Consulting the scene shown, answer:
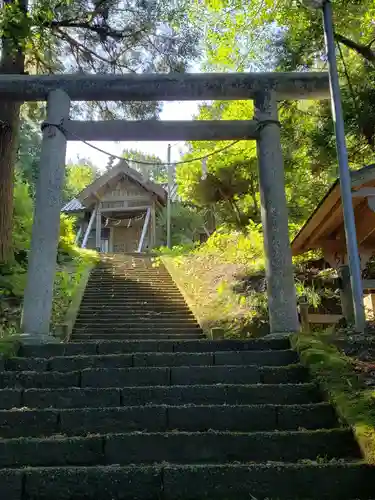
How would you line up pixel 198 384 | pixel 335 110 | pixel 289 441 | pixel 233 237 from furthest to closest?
pixel 233 237, pixel 335 110, pixel 198 384, pixel 289 441

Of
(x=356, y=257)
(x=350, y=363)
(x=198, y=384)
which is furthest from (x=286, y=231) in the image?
(x=198, y=384)

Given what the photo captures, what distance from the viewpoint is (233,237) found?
1650 centimetres

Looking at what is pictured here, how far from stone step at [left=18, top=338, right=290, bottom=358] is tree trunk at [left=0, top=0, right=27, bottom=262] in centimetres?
632

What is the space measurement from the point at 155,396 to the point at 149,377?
39cm

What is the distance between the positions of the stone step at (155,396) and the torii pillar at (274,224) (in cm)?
199

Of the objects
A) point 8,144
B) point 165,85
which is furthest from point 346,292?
point 8,144

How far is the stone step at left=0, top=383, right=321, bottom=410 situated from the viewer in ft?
13.7

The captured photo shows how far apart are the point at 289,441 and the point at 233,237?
1318cm

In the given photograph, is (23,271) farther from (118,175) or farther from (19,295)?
(118,175)

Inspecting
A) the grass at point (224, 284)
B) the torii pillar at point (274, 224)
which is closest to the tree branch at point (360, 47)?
the grass at point (224, 284)

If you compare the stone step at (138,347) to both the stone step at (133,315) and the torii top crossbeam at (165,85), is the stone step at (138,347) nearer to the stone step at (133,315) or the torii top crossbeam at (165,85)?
the torii top crossbeam at (165,85)

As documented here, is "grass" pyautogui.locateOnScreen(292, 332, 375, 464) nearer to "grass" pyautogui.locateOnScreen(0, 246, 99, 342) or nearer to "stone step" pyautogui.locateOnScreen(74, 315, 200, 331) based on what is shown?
"grass" pyautogui.locateOnScreen(0, 246, 99, 342)

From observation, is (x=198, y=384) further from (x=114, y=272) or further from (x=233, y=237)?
(x=233, y=237)

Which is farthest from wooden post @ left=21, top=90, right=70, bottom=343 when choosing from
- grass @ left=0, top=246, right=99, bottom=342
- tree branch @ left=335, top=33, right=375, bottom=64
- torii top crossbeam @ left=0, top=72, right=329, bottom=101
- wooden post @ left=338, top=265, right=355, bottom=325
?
tree branch @ left=335, top=33, right=375, bottom=64
